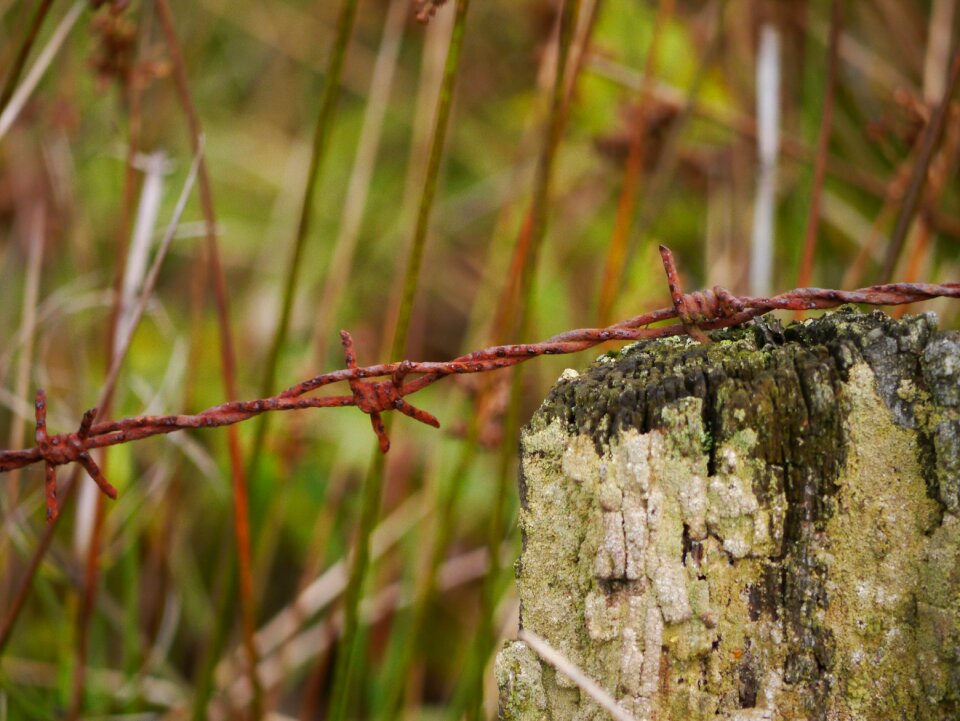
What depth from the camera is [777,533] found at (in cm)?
85

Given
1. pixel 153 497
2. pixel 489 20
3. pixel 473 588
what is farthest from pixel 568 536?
pixel 489 20

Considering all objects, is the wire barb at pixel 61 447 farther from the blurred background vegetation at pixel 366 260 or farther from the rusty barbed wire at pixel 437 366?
the blurred background vegetation at pixel 366 260

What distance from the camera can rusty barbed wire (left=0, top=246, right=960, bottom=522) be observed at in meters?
0.95

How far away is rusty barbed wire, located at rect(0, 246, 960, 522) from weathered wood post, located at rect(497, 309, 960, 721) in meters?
0.10

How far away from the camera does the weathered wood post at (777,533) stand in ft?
2.77

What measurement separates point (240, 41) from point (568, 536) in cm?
447

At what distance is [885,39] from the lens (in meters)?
3.34

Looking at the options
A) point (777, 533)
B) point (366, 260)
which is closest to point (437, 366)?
point (777, 533)

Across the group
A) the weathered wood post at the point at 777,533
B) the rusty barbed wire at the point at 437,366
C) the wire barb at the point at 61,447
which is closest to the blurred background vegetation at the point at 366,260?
the rusty barbed wire at the point at 437,366

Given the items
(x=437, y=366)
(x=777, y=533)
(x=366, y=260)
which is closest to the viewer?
(x=777, y=533)

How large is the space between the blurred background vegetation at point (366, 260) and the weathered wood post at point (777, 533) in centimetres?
59

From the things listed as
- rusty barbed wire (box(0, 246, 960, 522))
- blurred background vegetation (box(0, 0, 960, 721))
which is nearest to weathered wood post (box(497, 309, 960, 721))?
rusty barbed wire (box(0, 246, 960, 522))

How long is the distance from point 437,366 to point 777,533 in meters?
0.40

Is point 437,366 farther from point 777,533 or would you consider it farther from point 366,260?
point 366,260
